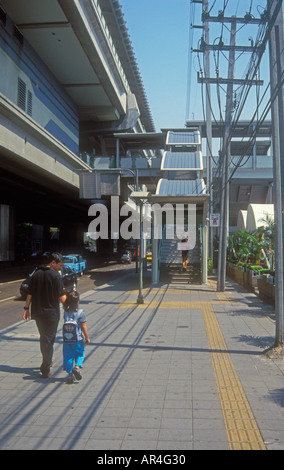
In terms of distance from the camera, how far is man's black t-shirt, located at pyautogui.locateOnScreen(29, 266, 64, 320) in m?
6.27

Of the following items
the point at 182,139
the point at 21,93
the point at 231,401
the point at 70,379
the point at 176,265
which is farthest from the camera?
the point at 182,139

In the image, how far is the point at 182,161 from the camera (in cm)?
2958

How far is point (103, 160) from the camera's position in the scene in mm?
32500

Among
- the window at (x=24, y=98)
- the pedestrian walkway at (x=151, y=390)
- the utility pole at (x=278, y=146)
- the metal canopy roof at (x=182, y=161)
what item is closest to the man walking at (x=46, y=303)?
the pedestrian walkway at (x=151, y=390)

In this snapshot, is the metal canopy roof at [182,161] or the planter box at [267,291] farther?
the metal canopy roof at [182,161]

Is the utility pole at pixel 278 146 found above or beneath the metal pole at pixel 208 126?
beneath

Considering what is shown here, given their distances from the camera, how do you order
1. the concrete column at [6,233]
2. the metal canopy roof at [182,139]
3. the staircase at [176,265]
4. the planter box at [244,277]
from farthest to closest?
1. the concrete column at [6,233]
2. the metal canopy roof at [182,139]
3. the staircase at [176,265]
4. the planter box at [244,277]

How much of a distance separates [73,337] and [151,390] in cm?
126

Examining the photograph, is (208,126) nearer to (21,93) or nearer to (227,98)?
(21,93)

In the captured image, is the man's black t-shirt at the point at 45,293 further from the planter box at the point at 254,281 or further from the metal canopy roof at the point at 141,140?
the metal canopy roof at the point at 141,140

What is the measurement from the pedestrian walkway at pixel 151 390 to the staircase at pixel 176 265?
37.6ft

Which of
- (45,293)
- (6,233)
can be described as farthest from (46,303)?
(6,233)

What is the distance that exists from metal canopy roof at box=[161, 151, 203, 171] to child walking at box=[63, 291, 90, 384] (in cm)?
2166

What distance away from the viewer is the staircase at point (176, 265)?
2248cm
